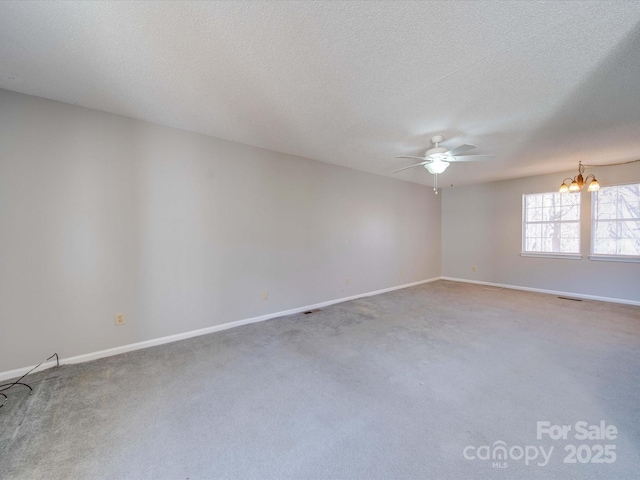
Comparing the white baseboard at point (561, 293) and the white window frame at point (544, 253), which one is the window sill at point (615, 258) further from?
the white baseboard at point (561, 293)

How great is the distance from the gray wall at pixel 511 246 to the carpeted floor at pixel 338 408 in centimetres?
201

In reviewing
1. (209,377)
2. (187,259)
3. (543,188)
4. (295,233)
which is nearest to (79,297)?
(187,259)

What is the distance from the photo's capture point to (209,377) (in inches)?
86.0

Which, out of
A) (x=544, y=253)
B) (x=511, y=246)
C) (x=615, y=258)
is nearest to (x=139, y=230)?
(x=511, y=246)

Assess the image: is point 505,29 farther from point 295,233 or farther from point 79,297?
point 79,297

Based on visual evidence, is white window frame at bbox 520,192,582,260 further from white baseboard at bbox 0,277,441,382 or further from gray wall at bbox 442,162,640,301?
white baseboard at bbox 0,277,441,382

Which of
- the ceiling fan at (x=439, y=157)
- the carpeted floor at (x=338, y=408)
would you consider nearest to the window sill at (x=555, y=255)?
the carpeted floor at (x=338, y=408)

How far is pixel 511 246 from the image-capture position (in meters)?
5.66

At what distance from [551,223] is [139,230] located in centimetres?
722

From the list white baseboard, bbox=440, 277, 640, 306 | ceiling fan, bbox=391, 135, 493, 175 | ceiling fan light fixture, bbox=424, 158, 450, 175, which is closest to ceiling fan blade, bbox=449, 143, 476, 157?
ceiling fan, bbox=391, 135, 493, 175

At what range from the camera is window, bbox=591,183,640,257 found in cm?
427

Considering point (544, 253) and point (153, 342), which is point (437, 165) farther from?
point (153, 342)

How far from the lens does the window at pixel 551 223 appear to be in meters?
4.92

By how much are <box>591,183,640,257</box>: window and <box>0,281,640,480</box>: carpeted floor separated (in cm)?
219
